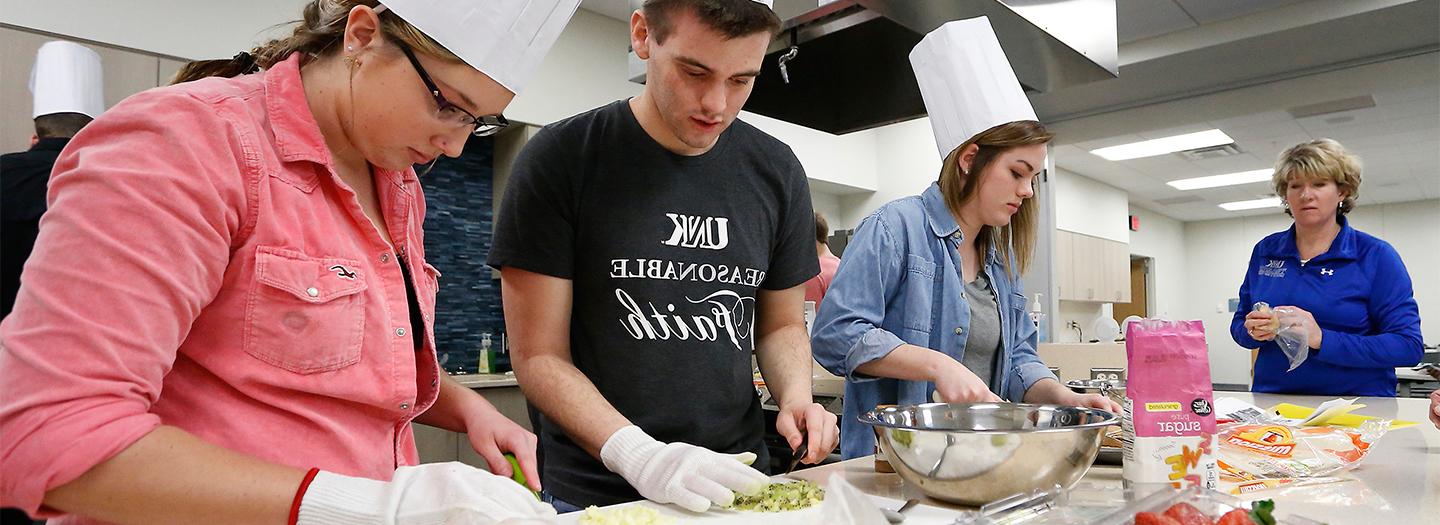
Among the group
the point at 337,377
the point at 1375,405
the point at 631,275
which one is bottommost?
the point at 1375,405

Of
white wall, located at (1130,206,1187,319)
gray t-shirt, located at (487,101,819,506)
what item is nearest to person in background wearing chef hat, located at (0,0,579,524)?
gray t-shirt, located at (487,101,819,506)

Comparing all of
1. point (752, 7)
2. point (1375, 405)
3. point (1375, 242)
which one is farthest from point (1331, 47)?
point (752, 7)

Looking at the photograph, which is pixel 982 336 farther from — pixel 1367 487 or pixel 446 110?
pixel 446 110

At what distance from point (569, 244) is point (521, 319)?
5.6 inches

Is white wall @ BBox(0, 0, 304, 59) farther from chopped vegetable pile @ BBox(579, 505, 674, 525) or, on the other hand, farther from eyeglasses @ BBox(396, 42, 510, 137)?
chopped vegetable pile @ BBox(579, 505, 674, 525)

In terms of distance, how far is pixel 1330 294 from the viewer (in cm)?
249

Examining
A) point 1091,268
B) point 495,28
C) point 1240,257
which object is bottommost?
point 495,28

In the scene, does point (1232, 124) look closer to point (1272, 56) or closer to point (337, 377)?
point (1272, 56)

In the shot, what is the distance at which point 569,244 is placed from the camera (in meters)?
1.32

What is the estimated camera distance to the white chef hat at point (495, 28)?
0.89m

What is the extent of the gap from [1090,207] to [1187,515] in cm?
887

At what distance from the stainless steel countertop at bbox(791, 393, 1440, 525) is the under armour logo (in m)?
0.54

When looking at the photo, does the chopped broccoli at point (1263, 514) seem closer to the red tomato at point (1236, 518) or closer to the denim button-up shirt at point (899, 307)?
the red tomato at point (1236, 518)

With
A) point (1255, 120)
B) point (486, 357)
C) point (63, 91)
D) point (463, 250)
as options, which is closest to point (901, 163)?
point (1255, 120)
